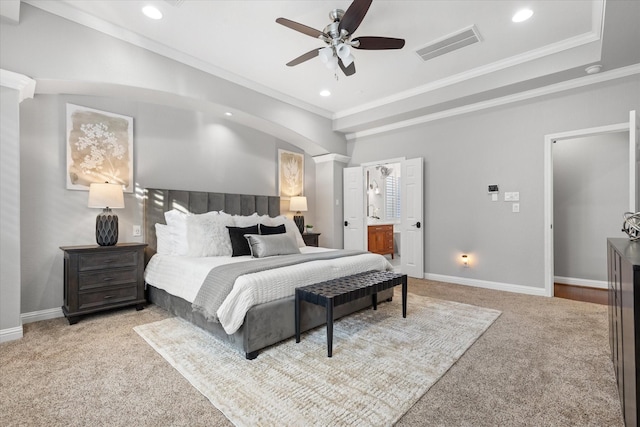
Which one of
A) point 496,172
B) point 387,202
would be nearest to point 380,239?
point 387,202

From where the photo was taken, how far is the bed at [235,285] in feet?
7.55

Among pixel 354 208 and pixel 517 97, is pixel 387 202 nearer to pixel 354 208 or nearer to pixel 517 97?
pixel 354 208

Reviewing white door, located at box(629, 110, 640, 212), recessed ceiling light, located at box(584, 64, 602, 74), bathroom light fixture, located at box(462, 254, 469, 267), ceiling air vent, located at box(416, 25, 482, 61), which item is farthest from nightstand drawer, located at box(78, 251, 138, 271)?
recessed ceiling light, located at box(584, 64, 602, 74)

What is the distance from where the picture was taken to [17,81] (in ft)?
8.52

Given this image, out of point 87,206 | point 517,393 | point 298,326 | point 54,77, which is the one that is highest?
point 54,77

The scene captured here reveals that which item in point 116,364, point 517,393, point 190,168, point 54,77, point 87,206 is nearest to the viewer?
point 517,393

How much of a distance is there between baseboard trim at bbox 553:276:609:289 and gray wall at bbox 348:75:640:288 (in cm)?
122

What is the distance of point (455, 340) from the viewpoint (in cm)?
258

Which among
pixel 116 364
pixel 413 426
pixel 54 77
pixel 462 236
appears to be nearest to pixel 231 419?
pixel 413 426

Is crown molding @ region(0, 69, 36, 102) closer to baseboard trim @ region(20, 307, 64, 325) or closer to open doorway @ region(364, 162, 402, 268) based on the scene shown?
baseboard trim @ region(20, 307, 64, 325)

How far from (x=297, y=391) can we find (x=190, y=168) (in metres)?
3.36

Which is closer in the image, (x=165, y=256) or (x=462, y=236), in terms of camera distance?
(x=165, y=256)

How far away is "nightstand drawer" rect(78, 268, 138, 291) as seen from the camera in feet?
9.88

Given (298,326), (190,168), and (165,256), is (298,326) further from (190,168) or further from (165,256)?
(190,168)
